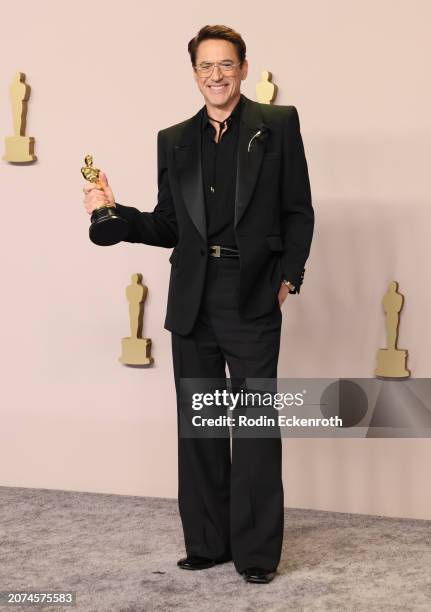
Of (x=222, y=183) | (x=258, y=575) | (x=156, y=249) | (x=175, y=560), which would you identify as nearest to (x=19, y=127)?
(x=156, y=249)

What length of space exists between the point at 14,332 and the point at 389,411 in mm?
1407

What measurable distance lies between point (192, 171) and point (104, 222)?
0.30 metres

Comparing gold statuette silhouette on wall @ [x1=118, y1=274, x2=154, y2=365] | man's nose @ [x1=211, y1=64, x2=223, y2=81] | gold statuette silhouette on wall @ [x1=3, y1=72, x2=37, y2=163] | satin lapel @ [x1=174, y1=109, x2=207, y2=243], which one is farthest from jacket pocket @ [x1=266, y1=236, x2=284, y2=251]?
gold statuette silhouette on wall @ [x1=3, y1=72, x2=37, y2=163]

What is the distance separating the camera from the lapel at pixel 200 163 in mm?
2518

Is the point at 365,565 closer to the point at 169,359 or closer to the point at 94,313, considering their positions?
the point at 169,359

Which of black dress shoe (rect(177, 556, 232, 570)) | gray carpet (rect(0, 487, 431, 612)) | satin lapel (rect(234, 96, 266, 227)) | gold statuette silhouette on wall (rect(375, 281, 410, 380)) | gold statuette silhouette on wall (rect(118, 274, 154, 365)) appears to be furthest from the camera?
gold statuette silhouette on wall (rect(118, 274, 154, 365))

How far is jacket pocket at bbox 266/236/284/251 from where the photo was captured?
2.52 metres

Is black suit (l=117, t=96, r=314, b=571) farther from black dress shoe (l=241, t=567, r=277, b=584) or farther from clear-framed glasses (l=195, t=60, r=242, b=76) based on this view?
clear-framed glasses (l=195, t=60, r=242, b=76)

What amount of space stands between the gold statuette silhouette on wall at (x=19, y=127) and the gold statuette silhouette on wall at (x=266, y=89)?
0.88 metres

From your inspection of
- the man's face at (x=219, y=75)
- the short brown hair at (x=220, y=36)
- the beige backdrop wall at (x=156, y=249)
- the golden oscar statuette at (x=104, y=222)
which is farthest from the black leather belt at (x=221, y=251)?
the beige backdrop wall at (x=156, y=249)

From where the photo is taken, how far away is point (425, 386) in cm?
320

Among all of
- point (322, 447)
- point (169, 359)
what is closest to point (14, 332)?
point (169, 359)

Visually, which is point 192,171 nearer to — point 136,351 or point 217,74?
point 217,74

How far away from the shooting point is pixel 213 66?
2482 millimetres
